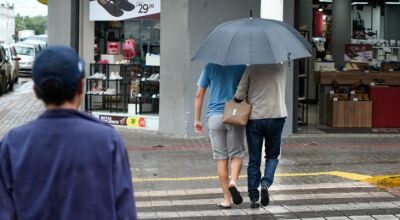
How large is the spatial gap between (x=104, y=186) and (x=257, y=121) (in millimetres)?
4536

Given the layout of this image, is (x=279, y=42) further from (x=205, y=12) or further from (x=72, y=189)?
(x=205, y=12)

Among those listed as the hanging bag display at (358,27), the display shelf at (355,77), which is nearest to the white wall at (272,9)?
the display shelf at (355,77)

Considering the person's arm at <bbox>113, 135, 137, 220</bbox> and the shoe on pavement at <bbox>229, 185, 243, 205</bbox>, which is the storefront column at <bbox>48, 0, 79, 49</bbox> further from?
the person's arm at <bbox>113, 135, 137, 220</bbox>

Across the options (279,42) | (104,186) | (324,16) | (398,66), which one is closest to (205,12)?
(398,66)

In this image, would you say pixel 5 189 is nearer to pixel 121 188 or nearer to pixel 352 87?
pixel 121 188

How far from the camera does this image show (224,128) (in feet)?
24.1

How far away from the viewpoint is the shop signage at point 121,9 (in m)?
13.8

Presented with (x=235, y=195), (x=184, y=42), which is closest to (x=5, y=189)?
(x=235, y=195)

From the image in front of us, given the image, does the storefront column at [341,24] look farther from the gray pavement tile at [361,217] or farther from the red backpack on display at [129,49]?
the gray pavement tile at [361,217]

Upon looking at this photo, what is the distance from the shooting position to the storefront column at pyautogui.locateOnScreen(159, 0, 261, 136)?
1307 centimetres

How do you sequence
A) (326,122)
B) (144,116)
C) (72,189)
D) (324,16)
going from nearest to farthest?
(72,189), (144,116), (326,122), (324,16)

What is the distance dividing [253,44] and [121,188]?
15.1ft

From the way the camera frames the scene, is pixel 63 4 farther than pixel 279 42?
Yes

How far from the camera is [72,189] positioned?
9.05ft
